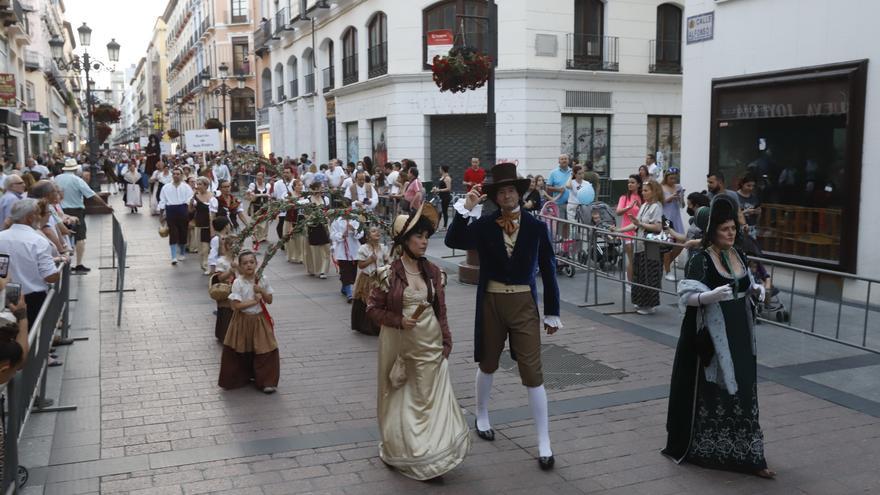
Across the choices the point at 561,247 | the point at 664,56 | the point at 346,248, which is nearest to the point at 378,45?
the point at 664,56

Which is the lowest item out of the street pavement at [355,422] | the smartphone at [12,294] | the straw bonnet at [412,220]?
the street pavement at [355,422]

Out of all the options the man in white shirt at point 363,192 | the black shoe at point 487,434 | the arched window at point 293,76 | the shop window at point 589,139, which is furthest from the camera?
the arched window at point 293,76

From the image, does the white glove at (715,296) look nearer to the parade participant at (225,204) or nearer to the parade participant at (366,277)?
the parade participant at (366,277)

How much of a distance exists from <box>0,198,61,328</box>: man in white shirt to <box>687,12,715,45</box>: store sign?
10061 millimetres

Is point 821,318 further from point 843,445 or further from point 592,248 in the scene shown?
point 592,248

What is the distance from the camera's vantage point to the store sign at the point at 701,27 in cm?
1237

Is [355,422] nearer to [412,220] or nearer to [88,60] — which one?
[412,220]

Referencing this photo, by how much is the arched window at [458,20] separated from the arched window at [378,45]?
70.7 inches

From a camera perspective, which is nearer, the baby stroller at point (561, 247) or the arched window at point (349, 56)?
the baby stroller at point (561, 247)

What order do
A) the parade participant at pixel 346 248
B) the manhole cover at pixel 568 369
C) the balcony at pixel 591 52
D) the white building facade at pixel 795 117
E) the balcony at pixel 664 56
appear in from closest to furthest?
the manhole cover at pixel 568 369, the white building facade at pixel 795 117, the parade participant at pixel 346 248, the balcony at pixel 591 52, the balcony at pixel 664 56

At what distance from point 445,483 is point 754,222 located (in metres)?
7.25

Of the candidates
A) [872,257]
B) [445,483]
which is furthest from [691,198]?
[445,483]

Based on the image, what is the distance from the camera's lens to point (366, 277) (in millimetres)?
9156

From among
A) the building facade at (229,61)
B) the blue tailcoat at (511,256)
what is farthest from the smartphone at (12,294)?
the building facade at (229,61)
